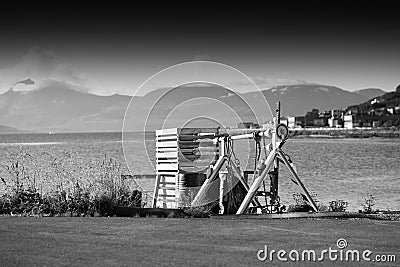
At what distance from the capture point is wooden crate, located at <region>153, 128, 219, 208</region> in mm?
18266

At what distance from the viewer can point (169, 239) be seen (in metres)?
11.6

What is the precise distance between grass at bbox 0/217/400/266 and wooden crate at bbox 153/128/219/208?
4373 mm

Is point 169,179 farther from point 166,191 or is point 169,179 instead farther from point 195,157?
point 195,157

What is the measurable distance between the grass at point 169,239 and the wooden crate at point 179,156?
4.37 m

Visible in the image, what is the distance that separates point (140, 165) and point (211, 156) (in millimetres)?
2784

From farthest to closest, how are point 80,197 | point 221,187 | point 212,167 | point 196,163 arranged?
point 196,163
point 212,167
point 221,187
point 80,197

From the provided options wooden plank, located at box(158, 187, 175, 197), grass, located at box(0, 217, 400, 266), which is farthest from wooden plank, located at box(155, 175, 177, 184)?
grass, located at box(0, 217, 400, 266)

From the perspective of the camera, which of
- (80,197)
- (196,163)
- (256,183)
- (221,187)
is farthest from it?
(196,163)

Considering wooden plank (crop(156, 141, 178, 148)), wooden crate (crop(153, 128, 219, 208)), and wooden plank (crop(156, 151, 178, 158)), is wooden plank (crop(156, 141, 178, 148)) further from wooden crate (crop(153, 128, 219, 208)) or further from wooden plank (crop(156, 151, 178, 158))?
wooden plank (crop(156, 151, 178, 158))

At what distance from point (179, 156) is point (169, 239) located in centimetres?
682

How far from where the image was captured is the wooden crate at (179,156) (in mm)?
18266

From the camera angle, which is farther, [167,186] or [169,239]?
[167,186]

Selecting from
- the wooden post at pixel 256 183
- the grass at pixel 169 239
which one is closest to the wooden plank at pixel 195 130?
the wooden post at pixel 256 183

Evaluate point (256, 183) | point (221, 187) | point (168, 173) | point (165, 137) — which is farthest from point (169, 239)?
point (165, 137)
